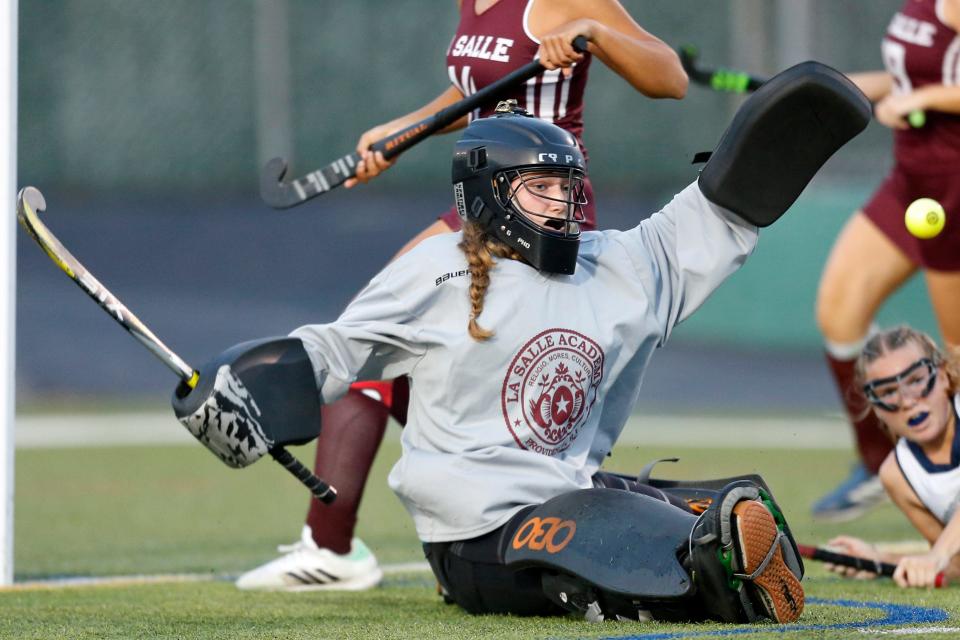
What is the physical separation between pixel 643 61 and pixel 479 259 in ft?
3.13

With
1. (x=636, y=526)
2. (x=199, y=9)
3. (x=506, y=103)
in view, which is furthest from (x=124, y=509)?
(x=199, y=9)

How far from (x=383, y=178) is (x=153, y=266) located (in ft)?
7.59

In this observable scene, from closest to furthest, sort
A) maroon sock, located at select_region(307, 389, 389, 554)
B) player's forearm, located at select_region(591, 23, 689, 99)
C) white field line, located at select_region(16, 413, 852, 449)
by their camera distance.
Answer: player's forearm, located at select_region(591, 23, 689, 99)
maroon sock, located at select_region(307, 389, 389, 554)
white field line, located at select_region(16, 413, 852, 449)

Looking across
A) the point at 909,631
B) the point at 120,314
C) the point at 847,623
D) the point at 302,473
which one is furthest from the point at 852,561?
the point at 120,314

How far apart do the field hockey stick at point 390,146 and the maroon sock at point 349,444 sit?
→ 72 centimetres

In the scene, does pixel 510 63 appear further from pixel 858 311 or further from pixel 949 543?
pixel 858 311

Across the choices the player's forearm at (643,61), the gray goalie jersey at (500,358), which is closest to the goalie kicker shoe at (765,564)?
the gray goalie jersey at (500,358)

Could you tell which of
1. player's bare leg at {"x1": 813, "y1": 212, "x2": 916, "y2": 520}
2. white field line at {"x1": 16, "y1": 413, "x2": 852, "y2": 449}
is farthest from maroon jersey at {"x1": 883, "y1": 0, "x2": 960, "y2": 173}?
white field line at {"x1": 16, "y1": 413, "x2": 852, "y2": 449}

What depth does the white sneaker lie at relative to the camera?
191 inches

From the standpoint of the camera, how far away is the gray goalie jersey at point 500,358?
3803 mm

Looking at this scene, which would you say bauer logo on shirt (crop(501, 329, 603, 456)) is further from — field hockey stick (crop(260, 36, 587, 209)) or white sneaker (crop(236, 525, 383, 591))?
white sneaker (crop(236, 525, 383, 591))

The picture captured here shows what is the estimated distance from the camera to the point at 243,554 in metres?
5.89

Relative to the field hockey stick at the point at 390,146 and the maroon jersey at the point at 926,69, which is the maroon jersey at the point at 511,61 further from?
the maroon jersey at the point at 926,69

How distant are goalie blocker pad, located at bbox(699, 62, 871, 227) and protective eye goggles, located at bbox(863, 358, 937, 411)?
0.99 metres
